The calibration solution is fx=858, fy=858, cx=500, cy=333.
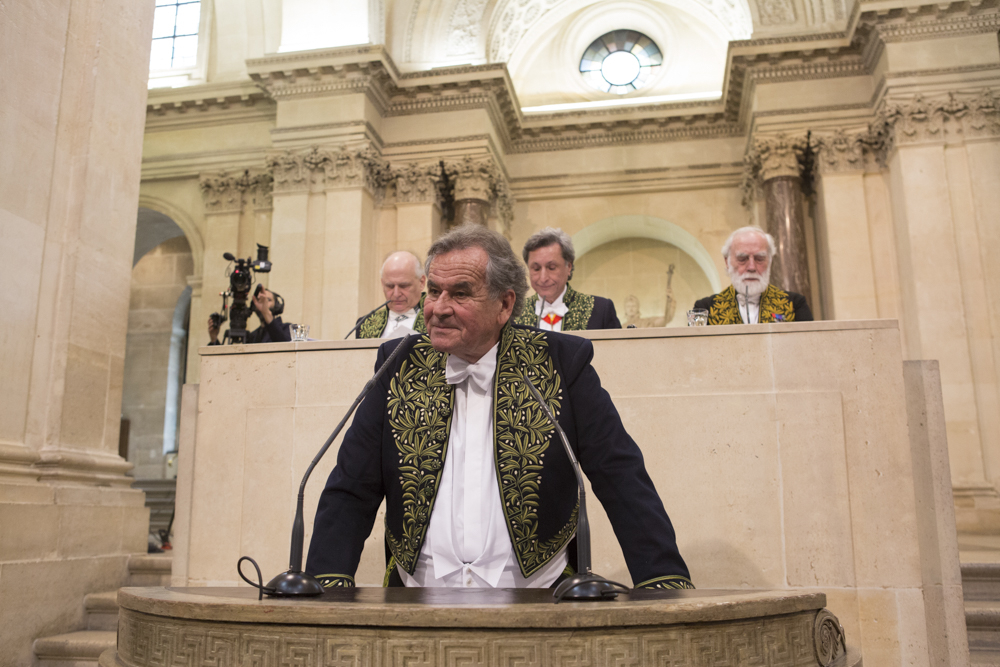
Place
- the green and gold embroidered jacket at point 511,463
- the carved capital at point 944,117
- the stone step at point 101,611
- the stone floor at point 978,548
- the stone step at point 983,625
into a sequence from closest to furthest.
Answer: the green and gold embroidered jacket at point 511,463 → the stone step at point 983,625 → the stone step at point 101,611 → the stone floor at point 978,548 → the carved capital at point 944,117

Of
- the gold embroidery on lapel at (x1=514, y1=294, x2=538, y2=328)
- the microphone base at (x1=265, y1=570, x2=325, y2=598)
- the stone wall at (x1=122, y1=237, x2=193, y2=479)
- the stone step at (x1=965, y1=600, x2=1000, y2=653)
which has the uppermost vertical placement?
the stone wall at (x1=122, y1=237, x2=193, y2=479)

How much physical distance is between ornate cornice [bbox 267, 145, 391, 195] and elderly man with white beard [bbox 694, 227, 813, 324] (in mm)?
7748

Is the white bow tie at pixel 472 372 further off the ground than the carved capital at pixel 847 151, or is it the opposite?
the carved capital at pixel 847 151

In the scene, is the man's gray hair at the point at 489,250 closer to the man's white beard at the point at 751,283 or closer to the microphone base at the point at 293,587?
the microphone base at the point at 293,587

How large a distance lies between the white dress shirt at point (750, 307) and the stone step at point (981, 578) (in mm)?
2008

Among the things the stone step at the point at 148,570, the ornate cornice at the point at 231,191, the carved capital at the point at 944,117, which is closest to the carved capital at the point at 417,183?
the ornate cornice at the point at 231,191

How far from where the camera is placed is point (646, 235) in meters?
15.4

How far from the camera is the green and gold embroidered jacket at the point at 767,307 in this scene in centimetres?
539

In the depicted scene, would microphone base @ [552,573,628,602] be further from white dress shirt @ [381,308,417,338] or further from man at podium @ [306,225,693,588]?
white dress shirt @ [381,308,417,338]

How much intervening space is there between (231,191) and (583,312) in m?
9.82

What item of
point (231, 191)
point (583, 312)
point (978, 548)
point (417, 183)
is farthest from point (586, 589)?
point (231, 191)

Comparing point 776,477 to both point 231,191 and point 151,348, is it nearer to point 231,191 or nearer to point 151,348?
point 231,191

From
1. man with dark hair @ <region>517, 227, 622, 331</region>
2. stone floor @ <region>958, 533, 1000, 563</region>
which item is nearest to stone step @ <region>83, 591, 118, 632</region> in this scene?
man with dark hair @ <region>517, 227, 622, 331</region>

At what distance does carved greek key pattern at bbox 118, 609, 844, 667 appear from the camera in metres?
1.43
